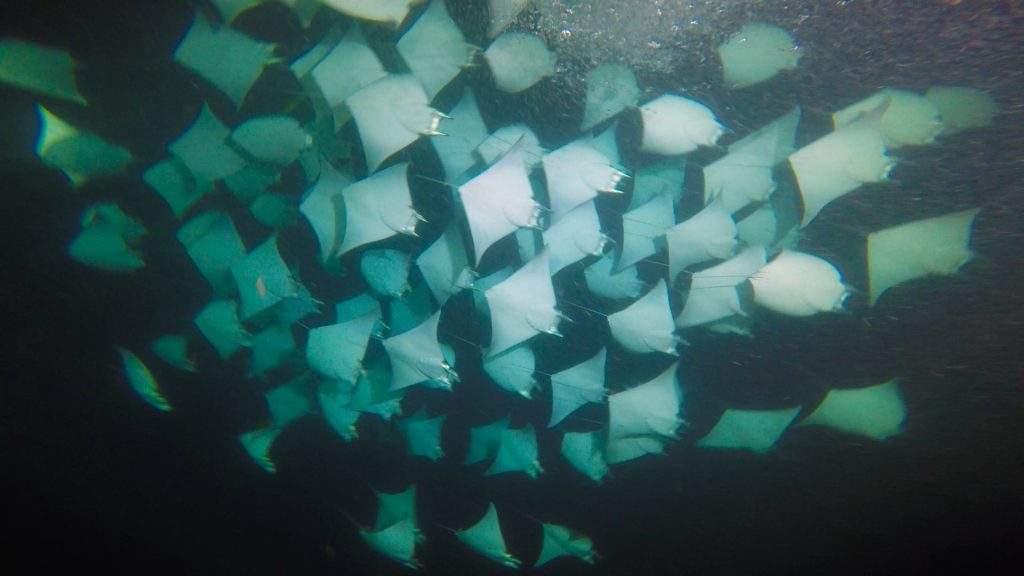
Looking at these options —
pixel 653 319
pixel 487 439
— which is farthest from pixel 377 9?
pixel 487 439

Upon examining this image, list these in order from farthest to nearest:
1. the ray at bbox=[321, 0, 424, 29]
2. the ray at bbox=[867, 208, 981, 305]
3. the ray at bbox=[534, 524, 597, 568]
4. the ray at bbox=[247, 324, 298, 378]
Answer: the ray at bbox=[534, 524, 597, 568], the ray at bbox=[247, 324, 298, 378], the ray at bbox=[867, 208, 981, 305], the ray at bbox=[321, 0, 424, 29]

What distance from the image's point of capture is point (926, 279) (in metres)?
2.57

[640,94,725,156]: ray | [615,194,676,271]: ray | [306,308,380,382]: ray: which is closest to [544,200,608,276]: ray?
[615,194,676,271]: ray

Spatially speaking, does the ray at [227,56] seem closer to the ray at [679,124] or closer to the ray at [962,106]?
the ray at [679,124]

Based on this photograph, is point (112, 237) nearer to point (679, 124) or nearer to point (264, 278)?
point (264, 278)

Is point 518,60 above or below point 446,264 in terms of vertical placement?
above

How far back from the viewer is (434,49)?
200 cm

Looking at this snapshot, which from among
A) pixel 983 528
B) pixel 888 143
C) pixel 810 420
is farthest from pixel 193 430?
pixel 983 528

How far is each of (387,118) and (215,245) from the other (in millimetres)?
1161

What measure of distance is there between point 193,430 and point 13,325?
1.54m

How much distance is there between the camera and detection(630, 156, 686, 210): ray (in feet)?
7.34

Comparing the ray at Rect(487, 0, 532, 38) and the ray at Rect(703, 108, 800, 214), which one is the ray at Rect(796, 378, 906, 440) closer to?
the ray at Rect(703, 108, 800, 214)

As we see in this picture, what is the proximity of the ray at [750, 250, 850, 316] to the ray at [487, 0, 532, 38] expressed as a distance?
169 centimetres

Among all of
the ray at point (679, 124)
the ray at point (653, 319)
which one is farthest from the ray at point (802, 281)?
the ray at point (679, 124)
